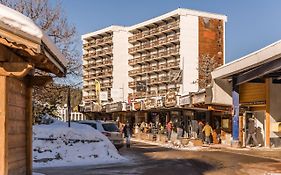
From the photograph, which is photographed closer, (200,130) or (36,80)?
(36,80)

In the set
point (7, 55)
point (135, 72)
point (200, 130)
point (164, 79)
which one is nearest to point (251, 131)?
point (200, 130)

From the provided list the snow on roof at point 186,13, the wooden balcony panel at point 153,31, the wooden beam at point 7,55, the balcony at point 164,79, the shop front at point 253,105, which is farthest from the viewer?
the wooden balcony panel at point 153,31

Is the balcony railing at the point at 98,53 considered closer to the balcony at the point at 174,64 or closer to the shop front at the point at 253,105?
the balcony at the point at 174,64

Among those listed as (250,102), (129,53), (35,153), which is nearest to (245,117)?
(250,102)

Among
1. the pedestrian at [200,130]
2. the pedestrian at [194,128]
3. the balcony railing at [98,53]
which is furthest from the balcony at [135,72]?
the pedestrian at [200,130]

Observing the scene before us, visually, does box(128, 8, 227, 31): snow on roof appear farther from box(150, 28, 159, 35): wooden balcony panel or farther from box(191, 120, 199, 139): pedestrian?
box(191, 120, 199, 139): pedestrian

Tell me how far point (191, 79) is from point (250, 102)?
54.5 m

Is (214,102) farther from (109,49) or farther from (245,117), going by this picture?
(109,49)

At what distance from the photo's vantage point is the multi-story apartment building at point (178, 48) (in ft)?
286

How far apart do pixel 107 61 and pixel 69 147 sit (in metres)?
91.2

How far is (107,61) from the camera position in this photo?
11188 centimetres

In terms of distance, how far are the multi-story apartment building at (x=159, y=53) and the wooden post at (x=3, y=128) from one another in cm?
6957

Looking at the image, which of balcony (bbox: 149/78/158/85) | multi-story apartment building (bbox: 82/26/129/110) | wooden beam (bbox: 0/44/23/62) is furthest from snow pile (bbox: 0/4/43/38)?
multi-story apartment building (bbox: 82/26/129/110)

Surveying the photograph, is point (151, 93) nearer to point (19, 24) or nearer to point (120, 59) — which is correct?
point (120, 59)
